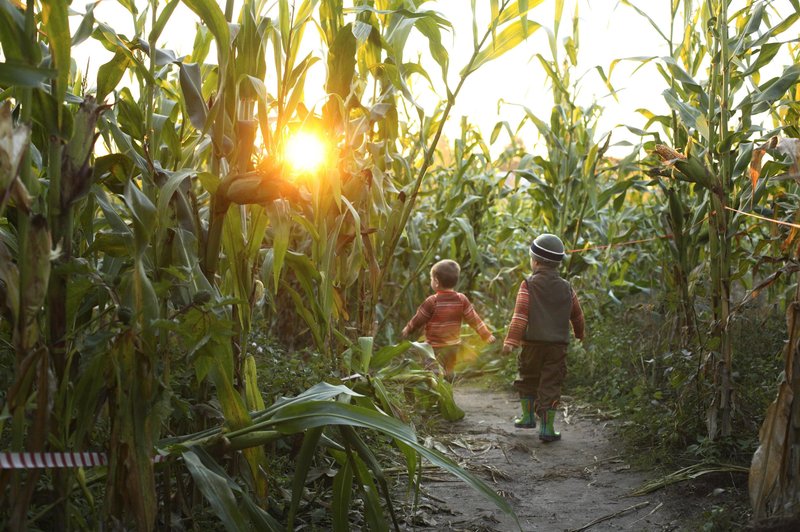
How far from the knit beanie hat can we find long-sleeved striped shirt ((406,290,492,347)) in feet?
2.15

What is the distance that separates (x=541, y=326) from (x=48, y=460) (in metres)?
3.05

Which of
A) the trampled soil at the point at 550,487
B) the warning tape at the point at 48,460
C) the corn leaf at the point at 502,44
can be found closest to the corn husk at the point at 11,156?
the warning tape at the point at 48,460

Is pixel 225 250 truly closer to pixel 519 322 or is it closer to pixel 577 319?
pixel 519 322

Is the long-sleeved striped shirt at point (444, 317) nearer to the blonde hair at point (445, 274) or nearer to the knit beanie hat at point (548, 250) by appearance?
the blonde hair at point (445, 274)

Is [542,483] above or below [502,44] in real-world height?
below

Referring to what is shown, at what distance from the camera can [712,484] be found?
8.90 ft

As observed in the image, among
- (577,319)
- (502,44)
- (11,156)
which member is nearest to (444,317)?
(577,319)

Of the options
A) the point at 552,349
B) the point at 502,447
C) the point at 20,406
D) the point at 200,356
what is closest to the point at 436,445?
the point at 502,447

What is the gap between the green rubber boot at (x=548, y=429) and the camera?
3.82m

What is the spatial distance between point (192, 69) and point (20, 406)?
86 centimetres

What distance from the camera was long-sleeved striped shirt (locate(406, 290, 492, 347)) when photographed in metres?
4.61

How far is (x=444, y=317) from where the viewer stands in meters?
4.63

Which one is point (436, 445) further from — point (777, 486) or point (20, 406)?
point (20, 406)

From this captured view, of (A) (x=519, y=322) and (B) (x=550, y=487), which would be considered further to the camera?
(A) (x=519, y=322)
